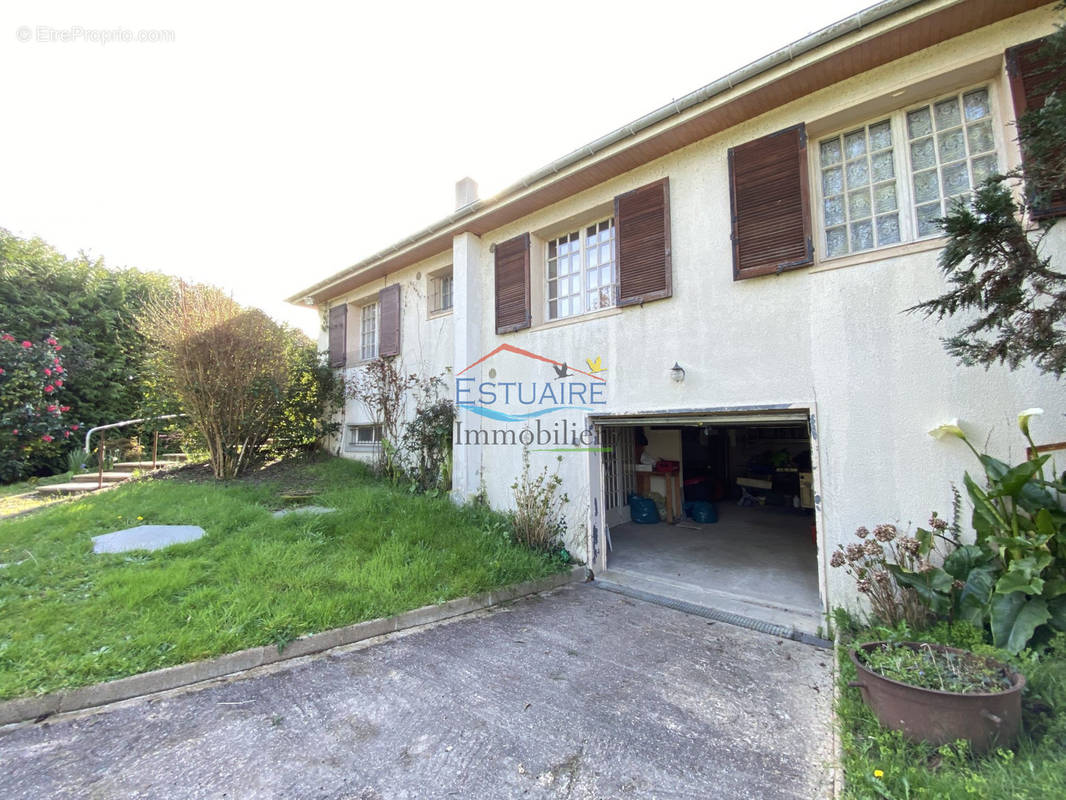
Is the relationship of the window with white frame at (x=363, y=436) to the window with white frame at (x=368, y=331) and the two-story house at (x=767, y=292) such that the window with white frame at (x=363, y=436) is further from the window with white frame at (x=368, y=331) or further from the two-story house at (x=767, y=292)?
the two-story house at (x=767, y=292)

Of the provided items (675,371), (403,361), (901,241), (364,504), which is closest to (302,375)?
(403,361)

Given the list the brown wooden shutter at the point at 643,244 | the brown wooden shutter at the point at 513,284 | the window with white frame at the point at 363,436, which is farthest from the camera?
the window with white frame at the point at 363,436

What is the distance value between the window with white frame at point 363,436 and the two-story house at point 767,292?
3.01 m

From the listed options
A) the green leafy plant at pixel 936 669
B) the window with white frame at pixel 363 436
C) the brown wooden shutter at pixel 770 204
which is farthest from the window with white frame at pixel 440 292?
the green leafy plant at pixel 936 669

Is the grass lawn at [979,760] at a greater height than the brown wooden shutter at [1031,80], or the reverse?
the brown wooden shutter at [1031,80]

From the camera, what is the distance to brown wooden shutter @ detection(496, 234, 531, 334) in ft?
22.0

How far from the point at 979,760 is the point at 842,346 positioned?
3.11 meters

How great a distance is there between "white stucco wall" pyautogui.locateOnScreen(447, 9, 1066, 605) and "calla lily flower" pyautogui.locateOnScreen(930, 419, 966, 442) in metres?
0.09

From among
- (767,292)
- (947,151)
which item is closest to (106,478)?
(767,292)

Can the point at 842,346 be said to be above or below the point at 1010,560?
above

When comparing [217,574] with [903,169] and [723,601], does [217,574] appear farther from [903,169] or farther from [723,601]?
[903,169]

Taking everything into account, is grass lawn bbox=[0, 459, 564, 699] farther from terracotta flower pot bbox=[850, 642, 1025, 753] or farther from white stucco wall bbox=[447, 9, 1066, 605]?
terracotta flower pot bbox=[850, 642, 1025, 753]

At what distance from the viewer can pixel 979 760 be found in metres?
2.09

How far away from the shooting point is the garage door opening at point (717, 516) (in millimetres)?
4906
